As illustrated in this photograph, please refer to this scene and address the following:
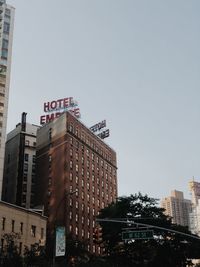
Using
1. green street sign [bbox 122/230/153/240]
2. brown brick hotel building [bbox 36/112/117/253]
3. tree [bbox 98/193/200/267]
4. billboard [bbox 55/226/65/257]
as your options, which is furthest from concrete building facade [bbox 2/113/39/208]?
green street sign [bbox 122/230/153/240]

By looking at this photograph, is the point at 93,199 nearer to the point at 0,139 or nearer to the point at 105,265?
the point at 0,139

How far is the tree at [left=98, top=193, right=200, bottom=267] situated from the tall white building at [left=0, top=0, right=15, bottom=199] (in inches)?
1520

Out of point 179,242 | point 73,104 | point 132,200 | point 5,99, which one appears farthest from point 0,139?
point 179,242

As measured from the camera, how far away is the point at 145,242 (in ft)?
230

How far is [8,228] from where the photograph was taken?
7400cm

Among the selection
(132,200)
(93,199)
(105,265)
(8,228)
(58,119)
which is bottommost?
(105,265)

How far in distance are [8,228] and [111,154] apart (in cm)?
7095

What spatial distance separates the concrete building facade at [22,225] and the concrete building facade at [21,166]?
125 feet

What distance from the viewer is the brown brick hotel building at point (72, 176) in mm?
108188

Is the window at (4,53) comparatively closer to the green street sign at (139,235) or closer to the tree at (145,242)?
the tree at (145,242)

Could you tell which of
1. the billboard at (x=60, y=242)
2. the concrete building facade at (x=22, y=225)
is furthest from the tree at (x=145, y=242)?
the billboard at (x=60, y=242)

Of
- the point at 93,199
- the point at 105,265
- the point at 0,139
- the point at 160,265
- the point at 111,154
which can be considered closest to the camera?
the point at 105,265

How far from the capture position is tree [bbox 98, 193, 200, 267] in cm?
7038

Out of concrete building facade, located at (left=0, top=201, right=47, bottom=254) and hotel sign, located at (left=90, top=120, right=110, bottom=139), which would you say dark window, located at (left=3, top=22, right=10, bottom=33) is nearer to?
hotel sign, located at (left=90, top=120, right=110, bottom=139)
